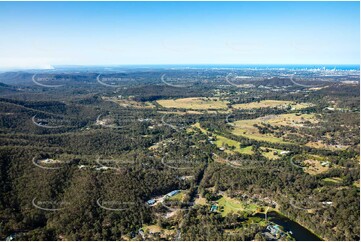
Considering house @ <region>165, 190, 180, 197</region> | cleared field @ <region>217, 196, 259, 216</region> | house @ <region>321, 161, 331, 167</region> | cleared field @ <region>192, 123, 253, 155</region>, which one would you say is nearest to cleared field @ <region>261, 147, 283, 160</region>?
cleared field @ <region>192, 123, 253, 155</region>

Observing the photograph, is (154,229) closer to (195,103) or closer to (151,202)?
(151,202)

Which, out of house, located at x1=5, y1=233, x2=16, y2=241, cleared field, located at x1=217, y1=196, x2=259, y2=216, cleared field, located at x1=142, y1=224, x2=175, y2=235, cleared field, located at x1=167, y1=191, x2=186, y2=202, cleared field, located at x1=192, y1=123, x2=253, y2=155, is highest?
cleared field, located at x1=192, y1=123, x2=253, y2=155

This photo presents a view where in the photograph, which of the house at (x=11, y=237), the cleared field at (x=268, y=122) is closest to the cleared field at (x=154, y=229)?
the house at (x=11, y=237)

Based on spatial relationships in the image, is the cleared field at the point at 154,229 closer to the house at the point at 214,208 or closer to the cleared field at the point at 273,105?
the house at the point at 214,208

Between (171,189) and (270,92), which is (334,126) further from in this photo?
(270,92)

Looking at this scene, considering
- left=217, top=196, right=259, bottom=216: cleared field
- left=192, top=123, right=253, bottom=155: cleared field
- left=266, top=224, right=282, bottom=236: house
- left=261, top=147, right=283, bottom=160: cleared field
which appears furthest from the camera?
left=192, top=123, right=253, bottom=155: cleared field

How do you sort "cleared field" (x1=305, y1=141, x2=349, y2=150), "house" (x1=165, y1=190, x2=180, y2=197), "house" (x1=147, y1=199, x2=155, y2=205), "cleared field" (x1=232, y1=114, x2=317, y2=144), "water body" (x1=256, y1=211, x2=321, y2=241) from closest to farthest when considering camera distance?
"water body" (x1=256, y1=211, x2=321, y2=241), "house" (x1=147, y1=199, x2=155, y2=205), "house" (x1=165, y1=190, x2=180, y2=197), "cleared field" (x1=305, y1=141, x2=349, y2=150), "cleared field" (x1=232, y1=114, x2=317, y2=144)

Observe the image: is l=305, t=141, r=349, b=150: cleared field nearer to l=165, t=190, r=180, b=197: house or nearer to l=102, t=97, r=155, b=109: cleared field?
l=165, t=190, r=180, b=197: house
